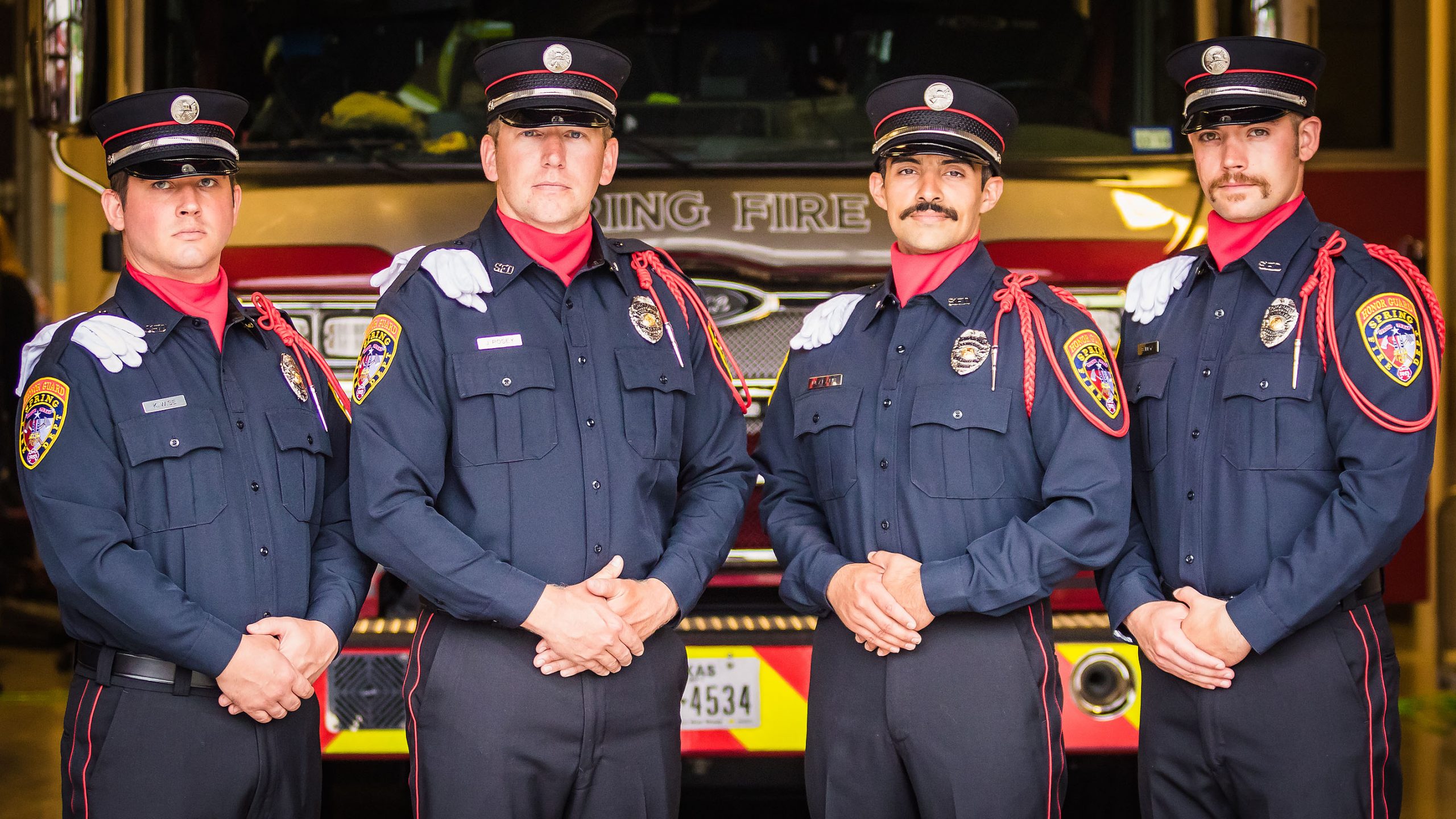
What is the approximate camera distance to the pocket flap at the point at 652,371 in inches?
112

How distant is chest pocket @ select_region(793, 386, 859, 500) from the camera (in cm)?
288

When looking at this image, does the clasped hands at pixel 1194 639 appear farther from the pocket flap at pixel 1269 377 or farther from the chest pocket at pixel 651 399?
the chest pocket at pixel 651 399

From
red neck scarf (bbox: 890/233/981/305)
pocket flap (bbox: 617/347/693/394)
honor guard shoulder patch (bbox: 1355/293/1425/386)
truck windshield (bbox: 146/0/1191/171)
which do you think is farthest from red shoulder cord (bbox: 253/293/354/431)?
honor guard shoulder patch (bbox: 1355/293/1425/386)

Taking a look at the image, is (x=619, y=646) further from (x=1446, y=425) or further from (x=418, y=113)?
(x=1446, y=425)

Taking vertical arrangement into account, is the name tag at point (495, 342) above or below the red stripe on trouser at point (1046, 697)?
above

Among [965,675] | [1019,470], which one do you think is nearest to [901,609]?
[965,675]

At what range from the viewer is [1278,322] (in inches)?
110

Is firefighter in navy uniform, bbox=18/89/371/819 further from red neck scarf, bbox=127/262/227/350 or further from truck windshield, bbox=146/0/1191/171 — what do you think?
truck windshield, bbox=146/0/1191/171

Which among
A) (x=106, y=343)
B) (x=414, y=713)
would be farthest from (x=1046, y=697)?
(x=106, y=343)

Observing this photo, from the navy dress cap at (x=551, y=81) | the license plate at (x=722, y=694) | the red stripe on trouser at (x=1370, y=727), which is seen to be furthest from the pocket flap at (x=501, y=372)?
the red stripe on trouser at (x=1370, y=727)

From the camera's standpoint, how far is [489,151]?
2938mm

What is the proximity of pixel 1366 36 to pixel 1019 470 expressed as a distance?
5.39 meters

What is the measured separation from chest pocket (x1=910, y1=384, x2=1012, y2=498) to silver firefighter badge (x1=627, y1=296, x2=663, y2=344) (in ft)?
1.71

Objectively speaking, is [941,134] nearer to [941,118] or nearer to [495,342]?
[941,118]
